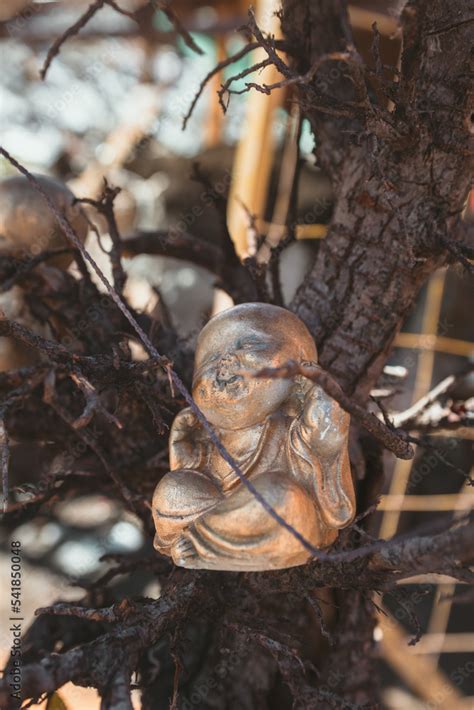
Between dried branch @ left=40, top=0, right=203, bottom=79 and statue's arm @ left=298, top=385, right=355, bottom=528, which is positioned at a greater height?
dried branch @ left=40, top=0, right=203, bottom=79

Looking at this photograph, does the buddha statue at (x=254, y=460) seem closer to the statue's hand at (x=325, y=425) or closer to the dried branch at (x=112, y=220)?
the statue's hand at (x=325, y=425)

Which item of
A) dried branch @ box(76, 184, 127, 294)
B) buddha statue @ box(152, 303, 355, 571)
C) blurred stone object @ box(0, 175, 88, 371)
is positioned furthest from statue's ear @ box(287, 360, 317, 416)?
blurred stone object @ box(0, 175, 88, 371)

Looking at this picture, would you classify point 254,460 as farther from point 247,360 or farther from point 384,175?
point 384,175

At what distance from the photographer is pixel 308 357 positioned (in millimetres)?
1070

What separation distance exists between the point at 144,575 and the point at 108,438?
1323 millimetres

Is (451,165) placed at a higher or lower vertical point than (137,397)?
higher

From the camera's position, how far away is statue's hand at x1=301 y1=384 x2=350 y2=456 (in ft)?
3.30

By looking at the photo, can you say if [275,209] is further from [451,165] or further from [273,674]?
[273,674]

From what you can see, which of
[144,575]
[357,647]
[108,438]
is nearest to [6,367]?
[108,438]

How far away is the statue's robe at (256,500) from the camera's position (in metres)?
0.97

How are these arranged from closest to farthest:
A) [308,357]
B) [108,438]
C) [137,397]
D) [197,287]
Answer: [308,357], [137,397], [108,438], [197,287]

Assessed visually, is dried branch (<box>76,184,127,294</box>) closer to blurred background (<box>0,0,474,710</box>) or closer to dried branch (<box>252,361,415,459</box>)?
blurred background (<box>0,0,474,710</box>)

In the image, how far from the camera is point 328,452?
102cm

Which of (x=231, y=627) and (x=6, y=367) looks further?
(x=6, y=367)
